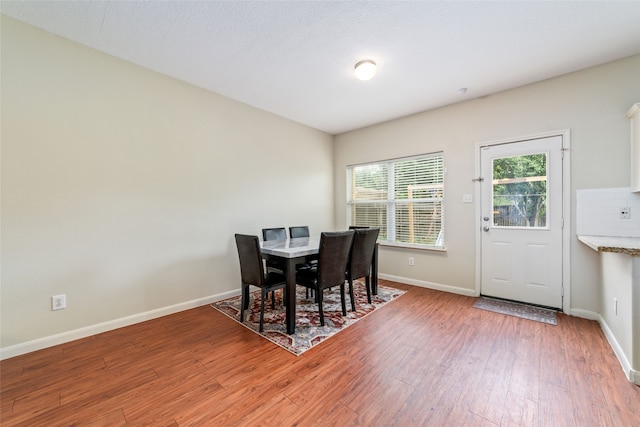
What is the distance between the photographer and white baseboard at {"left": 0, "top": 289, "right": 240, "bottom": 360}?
2.03 metres

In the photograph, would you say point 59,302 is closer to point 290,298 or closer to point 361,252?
point 290,298

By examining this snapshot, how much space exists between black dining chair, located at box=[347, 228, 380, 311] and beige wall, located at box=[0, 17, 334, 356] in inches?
59.9

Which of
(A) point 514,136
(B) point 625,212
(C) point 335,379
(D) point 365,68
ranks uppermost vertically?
(D) point 365,68

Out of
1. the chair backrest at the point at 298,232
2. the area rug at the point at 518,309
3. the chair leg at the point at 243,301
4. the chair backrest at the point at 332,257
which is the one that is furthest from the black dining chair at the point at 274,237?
the area rug at the point at 518,309

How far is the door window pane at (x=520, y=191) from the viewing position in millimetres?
2930

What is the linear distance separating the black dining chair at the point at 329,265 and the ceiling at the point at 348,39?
1.74 m

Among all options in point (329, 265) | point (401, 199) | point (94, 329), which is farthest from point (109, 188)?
point (401, 199)

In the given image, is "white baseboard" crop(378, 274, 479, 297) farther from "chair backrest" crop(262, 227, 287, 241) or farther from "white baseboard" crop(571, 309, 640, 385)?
"chair backrest" crop(262, 227, 287, 241)

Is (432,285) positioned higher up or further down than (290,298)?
further down

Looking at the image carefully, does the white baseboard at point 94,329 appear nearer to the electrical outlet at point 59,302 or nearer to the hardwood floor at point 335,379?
the hardwood floor at point 335,379

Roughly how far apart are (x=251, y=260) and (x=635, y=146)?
3667mm

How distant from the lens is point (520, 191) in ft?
10.0

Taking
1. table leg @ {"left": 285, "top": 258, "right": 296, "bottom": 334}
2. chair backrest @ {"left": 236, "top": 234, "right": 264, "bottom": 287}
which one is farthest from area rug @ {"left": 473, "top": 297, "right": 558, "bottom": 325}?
chair backrest @ {"left": 236, "top": 234, "right": 264, "bottom": 287}

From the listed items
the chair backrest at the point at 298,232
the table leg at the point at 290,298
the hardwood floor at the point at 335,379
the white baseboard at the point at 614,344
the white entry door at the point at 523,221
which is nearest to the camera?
the hardwood floor at the point at 335,379
